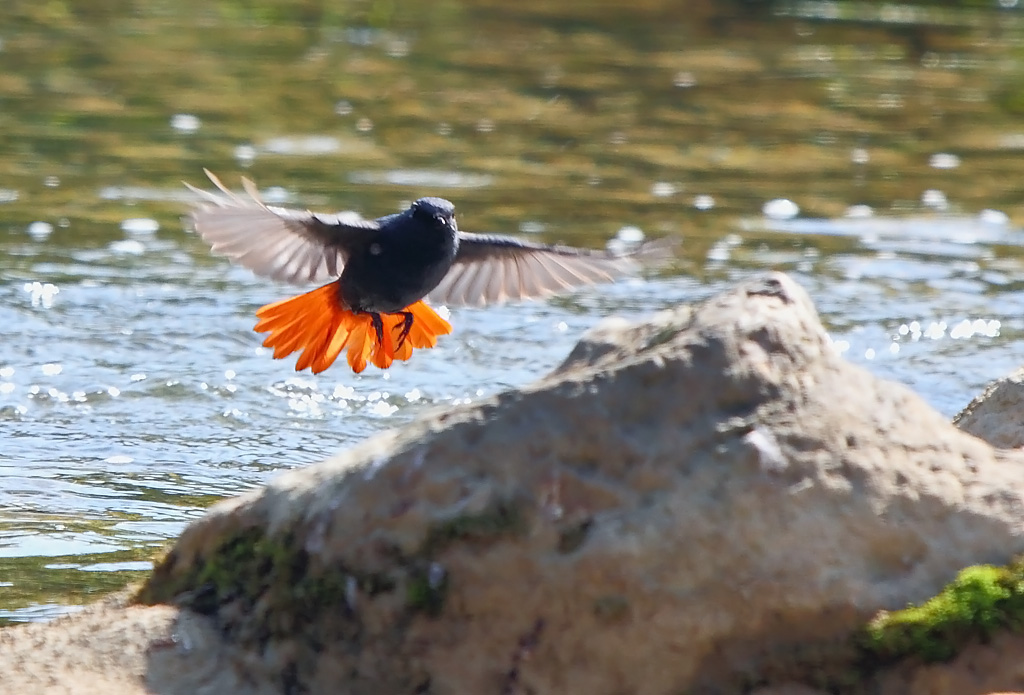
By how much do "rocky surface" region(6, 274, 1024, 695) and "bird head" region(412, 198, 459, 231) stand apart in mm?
1761

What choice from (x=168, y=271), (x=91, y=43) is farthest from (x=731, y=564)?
(x=91, y=43)

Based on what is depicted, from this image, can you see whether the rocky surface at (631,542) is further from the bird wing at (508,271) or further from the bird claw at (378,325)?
the bird claw at (378,325)

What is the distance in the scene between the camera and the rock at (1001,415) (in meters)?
4.80

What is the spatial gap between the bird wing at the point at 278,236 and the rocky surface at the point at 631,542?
5.16 ft

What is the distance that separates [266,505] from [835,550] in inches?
50.2

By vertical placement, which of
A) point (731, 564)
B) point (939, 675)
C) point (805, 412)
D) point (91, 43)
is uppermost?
point (91, 43)

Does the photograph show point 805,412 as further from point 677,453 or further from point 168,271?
point 168,271

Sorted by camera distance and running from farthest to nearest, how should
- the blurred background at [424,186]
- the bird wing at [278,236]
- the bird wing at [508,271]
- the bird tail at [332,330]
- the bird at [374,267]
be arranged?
the blurred background at [424,186]
the bird tail at [332,330]
the bird wing at [508,271]
the bird at [374,267]
the bird wing at [278,236]

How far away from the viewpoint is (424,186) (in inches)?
389

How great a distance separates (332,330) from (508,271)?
0.68 meters

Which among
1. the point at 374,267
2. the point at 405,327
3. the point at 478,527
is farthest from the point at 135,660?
the point at 405,327

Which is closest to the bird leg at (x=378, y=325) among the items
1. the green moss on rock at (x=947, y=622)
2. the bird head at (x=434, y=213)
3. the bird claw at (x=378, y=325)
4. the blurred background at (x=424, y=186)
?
the bird claw at (x=378, y=325)

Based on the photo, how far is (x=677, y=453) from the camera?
3.50m

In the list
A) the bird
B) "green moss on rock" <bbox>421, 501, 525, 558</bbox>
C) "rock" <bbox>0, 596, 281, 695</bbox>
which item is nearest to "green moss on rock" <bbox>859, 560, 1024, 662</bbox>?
"green moss on rock" <bbox>421, 501, 525, 558</bbox>
